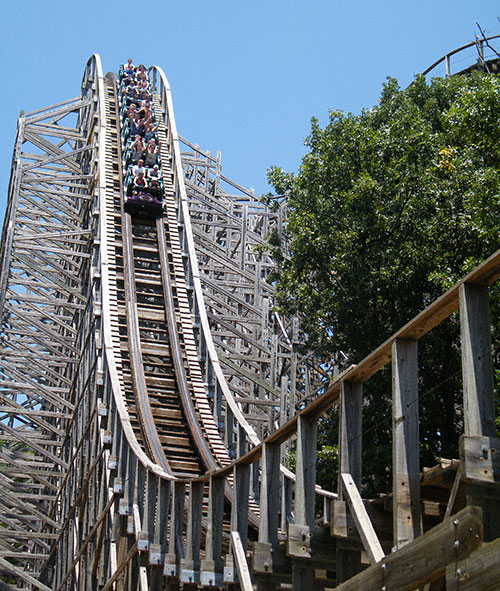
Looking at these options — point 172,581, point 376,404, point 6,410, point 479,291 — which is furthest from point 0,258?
point 479,291

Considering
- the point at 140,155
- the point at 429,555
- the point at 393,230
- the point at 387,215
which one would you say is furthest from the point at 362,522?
the point at 140,155

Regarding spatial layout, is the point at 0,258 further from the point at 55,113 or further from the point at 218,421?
the point at 218,421

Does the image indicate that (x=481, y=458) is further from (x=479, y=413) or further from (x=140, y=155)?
(x=140, y=155)

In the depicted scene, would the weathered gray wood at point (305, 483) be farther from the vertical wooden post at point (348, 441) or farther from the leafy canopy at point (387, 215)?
the leafy canopy at point (387, 215)

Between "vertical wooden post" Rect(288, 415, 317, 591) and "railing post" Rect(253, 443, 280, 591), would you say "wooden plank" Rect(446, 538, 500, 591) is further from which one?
"railing post" Rect(253, 443, 280, 591)

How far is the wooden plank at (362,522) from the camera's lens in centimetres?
526

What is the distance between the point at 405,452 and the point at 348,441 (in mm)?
740

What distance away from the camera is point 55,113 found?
21000 mm

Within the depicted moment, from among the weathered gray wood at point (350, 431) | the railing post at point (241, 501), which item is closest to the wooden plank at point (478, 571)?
the weathered gray wood at point (350, 431)

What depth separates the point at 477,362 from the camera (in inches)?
184

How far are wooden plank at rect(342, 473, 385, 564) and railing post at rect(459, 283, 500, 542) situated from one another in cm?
90

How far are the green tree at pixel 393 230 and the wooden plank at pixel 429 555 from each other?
8.06m

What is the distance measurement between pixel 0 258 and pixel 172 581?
9.53m

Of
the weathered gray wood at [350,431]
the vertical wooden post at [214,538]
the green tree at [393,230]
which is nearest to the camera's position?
the weathered gray wood at [350,431]
